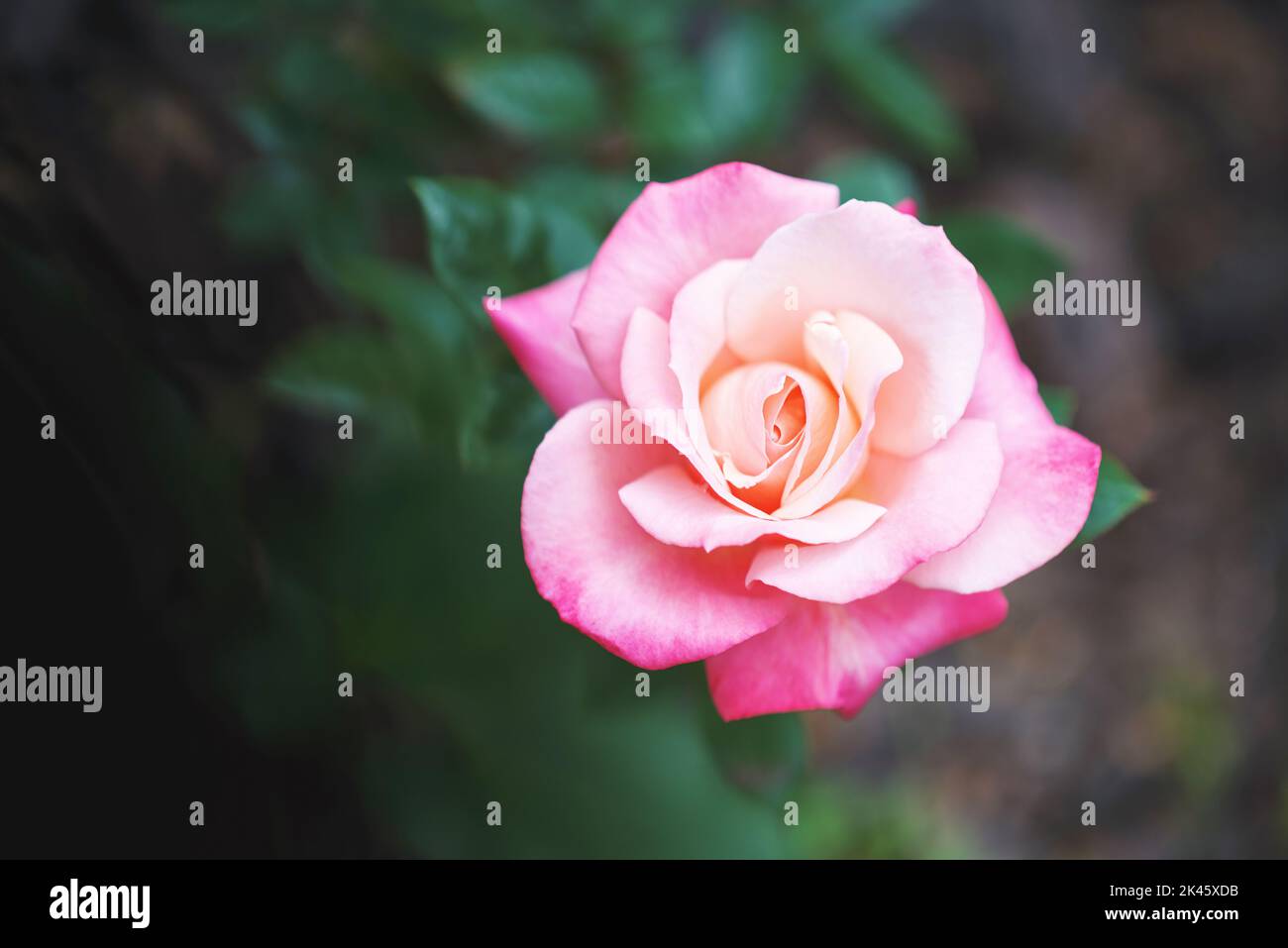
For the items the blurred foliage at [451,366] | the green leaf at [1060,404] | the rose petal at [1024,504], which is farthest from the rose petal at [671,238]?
the blurred foliage at [451,366]

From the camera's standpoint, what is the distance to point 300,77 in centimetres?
118

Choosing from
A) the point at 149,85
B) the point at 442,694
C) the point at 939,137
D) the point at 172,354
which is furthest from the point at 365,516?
the point at 939,137

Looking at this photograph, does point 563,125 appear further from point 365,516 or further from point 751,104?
point 365,516

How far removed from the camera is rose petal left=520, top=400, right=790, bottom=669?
0.59 m

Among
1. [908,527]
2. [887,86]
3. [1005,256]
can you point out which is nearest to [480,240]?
[908,527]

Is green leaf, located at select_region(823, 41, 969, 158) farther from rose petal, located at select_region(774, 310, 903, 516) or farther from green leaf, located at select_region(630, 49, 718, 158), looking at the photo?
rose petal, located at select_region(774, 310, 903, 516)

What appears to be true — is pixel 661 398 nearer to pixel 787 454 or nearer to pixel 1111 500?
pixel 787 454

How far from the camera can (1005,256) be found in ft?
3.59

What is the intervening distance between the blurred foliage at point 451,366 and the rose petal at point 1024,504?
453mm

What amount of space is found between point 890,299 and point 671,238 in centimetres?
14

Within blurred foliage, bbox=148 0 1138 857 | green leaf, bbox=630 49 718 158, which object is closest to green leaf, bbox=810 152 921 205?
blurred foliage, bbox=148 0 1138 857

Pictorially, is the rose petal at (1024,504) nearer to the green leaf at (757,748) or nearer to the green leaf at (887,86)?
the green leaf at (757,748)

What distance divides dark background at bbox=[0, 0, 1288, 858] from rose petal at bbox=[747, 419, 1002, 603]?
30 cm

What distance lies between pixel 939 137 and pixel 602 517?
35.0 inches
